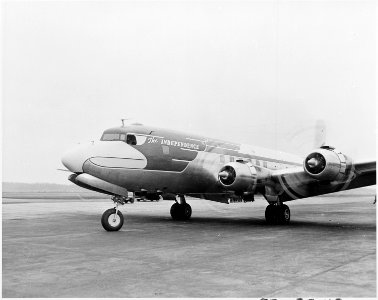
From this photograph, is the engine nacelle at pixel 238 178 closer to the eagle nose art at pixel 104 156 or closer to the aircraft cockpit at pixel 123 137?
the eagle nose art at pixel 104 156

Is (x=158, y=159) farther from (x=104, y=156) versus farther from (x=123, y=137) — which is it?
(x=104, y=156)

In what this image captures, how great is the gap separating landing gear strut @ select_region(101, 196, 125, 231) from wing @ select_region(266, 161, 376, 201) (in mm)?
4826

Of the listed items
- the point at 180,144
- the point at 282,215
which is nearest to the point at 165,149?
the point at 180,144

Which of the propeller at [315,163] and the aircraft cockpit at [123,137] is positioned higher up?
the aircraft cockpit at [123,137]

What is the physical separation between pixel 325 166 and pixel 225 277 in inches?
261

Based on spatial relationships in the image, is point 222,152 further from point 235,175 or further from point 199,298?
point 199,298

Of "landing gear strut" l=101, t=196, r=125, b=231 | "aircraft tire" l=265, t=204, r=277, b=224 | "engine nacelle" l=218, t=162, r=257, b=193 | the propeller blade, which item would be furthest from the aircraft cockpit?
"aircraft tire" l=265, t=204, r=277, b=224

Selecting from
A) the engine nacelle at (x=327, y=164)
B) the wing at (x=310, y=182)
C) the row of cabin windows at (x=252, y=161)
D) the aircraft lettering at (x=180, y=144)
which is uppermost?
the aircraft lettering at (x=180, y=144)

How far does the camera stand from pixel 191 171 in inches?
576

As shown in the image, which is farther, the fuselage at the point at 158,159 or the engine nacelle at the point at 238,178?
the engine nacelle at the point at 238,178

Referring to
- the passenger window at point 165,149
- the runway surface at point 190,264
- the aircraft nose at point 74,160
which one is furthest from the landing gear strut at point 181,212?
the aircraft nose at point 74,160

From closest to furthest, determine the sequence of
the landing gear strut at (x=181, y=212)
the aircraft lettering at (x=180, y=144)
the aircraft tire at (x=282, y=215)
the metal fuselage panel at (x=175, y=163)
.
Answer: the metal fuselage panel at (x=175, y=163), the aircraft lettering at (x=180, y=144), the aircraft tire at (x=282, y=215), the landing gear strut at (x=181, y=212)

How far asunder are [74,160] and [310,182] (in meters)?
7.12

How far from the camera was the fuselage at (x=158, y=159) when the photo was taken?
485 inches
